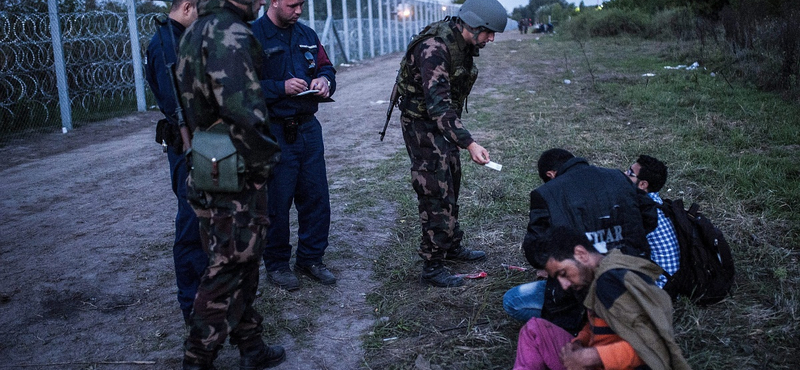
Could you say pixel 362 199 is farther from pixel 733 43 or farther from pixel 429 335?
pixel 733 43

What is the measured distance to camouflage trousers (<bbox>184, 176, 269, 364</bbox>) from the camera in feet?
8.39

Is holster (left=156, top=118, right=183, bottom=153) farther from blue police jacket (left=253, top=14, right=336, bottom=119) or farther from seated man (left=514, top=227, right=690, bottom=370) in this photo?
seated man (left=514, top=227, right=690, bottom=370)

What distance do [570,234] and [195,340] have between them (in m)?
1.63

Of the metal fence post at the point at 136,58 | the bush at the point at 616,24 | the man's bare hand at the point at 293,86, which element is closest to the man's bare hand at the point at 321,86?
the man's bare hand at the point at 293,86

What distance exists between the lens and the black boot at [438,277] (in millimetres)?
3828

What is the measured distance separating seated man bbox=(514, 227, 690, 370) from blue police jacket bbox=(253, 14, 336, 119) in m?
1.80

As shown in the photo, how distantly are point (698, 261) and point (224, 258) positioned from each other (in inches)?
91.5

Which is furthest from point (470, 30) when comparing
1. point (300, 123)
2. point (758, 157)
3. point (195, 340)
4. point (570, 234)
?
point (758, 157)

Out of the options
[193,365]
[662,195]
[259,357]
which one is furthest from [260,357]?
[662,195]

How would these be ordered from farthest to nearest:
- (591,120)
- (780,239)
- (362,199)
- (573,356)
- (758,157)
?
(591,120) < (758,157) < (362,199) < (780,239) < (573,356)

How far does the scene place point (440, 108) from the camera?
347 cm

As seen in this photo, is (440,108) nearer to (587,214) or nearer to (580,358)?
(587,214)

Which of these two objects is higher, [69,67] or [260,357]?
[69,67]

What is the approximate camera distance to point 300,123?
3.73m
